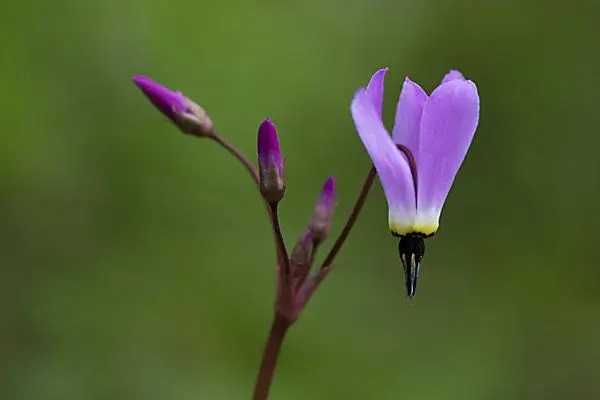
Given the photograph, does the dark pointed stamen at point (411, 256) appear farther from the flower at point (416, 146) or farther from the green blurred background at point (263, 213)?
the green blurred background at point (263, 213)

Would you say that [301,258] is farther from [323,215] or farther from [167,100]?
[167,100]

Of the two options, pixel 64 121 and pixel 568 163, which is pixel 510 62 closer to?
pixel 568 163

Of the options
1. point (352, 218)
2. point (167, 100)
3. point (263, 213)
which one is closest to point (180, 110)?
point (167, 100)

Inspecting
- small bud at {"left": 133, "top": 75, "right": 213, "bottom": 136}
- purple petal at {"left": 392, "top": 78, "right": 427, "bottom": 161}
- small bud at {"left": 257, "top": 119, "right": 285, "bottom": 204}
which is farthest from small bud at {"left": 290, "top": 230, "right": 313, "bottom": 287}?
small bud at {"left": 133, "top": 75, "right": 213, "bottom": 136}

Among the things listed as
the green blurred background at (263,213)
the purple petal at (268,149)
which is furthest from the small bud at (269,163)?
the green blurred background at (263,213)

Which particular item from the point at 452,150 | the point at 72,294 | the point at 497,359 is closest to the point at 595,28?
the point at 497,359

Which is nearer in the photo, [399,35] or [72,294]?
[72,294]
